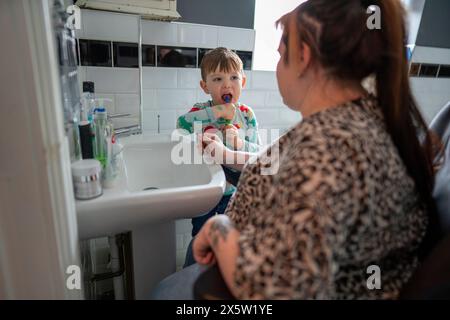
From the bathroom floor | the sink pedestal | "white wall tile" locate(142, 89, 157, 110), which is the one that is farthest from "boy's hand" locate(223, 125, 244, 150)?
the bathroom floor

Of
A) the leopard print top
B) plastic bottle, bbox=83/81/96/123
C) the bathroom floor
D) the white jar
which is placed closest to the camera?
the leopard print top

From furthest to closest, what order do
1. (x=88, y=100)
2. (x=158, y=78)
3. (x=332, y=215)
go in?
1. (x=158, y=78)
2. (x=88, y=100)
3. (x=332, y=215)

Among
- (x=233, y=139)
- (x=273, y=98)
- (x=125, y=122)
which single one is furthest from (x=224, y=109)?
(x=273, y=98)

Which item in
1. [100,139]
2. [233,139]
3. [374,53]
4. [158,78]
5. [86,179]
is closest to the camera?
[374,53]

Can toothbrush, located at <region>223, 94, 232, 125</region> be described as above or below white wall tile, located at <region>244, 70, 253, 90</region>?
below

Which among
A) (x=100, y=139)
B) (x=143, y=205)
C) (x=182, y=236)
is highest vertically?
(x=100, y=139)

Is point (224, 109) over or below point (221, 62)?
below

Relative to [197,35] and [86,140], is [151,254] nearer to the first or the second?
[86,140]

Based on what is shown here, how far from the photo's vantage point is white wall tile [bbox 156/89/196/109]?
1.48 meters

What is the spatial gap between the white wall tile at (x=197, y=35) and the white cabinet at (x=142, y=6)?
0.13 m

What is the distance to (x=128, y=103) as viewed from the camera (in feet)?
4.36

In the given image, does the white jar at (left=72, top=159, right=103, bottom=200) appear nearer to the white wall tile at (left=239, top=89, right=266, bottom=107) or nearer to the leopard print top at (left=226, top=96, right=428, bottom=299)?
the leopard print top at (left=226, top=96, right=428, bottom=299)

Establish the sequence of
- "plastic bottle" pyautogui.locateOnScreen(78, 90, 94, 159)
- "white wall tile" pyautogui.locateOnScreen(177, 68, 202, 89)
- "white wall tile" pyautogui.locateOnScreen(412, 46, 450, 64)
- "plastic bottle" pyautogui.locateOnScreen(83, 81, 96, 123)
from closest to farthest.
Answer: "plastic bottle" pyautogui.locateOnScreen(78, 90, 94, 159), "plastic bottle" pyautogui.locateOnScreen(83, 81, 96, 123), "white wall tile" pyautogui.locateOnScreen(177, 68, 202, 89), "white wall tile" pyautogui.locateOnScreen(412, 46, 450, 64)

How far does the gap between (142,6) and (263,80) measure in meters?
0.74
